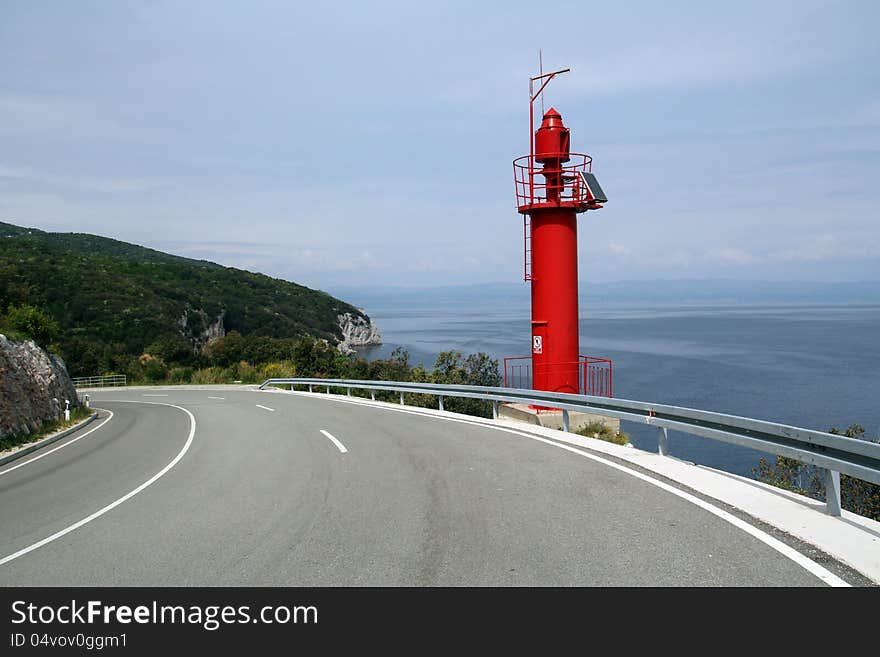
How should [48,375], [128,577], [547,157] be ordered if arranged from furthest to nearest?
[48,375]
[547,157]
[128,577]

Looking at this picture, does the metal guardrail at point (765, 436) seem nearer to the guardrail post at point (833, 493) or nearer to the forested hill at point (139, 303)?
the guardrail post at point (833, 493)

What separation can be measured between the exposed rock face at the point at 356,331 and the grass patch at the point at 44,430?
69.3 meters

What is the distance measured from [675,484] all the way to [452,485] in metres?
2.52

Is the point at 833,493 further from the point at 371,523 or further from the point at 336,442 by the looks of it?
the point at 336,442

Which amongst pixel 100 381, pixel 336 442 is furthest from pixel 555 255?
pixel 100 381

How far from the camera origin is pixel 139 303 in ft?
212

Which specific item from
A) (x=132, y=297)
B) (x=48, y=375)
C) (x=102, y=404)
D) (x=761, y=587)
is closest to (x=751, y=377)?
(x=102, y=404)

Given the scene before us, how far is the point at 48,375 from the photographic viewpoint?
61.7 feet

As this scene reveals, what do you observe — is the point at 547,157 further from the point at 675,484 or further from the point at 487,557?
the point at 487,557

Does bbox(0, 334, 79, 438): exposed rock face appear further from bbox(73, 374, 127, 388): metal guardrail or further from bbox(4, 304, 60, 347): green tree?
bbox(73, 374, 127, 388): metal guardrail

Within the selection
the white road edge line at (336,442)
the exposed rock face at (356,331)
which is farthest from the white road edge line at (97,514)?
the exposed rock face at (356,331)

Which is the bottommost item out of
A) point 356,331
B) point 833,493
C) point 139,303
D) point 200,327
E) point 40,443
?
point 40,443

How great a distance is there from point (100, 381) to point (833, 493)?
4543cm

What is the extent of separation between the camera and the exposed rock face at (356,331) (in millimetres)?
95556
